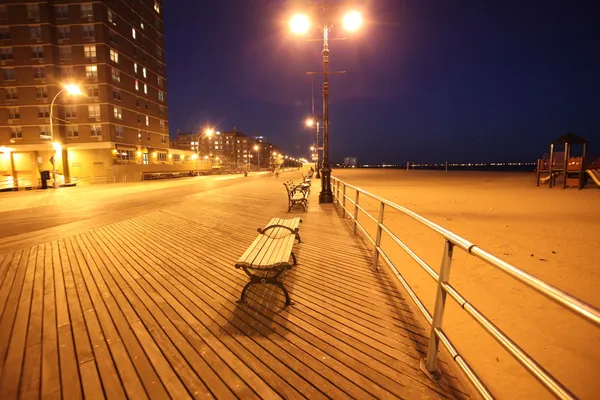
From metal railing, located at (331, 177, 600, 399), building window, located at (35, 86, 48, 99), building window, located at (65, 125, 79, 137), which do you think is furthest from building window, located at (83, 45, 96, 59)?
metal railing, located at (331, 177, 600, 399)

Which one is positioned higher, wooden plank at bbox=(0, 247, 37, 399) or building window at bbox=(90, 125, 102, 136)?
building window at bbox=(90, 125, 102, 136)

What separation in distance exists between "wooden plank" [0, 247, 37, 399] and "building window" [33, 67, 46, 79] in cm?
4597

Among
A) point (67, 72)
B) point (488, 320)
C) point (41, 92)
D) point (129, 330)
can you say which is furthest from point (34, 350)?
point (41, 92)

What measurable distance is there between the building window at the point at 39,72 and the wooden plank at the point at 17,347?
4597 centimetres

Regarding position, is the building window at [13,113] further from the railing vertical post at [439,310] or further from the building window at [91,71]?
the railing vertical post at [439,310]

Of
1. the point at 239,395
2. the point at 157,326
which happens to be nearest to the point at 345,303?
the point at 239,395

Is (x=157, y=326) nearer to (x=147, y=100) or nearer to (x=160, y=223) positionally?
(x=160, y=223)

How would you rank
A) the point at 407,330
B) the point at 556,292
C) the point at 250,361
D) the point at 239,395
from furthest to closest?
the point at 407,330, the point at 250,361, the point at 239,395, the point at 556,292

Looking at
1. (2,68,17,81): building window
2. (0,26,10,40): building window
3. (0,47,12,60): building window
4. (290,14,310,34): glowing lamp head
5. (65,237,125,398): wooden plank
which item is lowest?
(65,237,125,398): wooden plank

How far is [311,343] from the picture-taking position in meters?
2.89

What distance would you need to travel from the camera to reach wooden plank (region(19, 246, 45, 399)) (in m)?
2.34

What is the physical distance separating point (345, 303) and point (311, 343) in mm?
944

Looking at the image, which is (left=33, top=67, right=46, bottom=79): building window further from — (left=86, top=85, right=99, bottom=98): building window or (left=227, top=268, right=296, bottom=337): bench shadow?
(left=227, top=268, right=296, bottom=337): bench shadow

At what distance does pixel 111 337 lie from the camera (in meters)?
2.99
